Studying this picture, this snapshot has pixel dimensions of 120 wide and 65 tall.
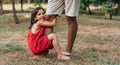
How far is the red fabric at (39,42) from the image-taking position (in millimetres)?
5980

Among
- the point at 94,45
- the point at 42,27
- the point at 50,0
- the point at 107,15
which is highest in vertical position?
the point at 50,0

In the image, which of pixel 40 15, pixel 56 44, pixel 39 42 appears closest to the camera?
pixel 56 44

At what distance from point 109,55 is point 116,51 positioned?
0.55 metres

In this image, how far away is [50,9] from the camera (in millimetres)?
6008

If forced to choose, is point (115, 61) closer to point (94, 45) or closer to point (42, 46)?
point (42, 46)

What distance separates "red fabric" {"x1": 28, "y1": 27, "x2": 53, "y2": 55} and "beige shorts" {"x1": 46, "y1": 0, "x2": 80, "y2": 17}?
348mm

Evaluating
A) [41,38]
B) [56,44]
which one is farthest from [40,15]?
[56,44]

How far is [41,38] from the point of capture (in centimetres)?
604

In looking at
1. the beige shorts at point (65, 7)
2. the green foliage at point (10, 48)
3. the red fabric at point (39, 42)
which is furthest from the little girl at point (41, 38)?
the green foliage at point (10, 48)

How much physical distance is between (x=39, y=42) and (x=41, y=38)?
7 centimetres

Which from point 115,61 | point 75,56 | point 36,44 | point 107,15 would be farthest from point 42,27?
point 107,15

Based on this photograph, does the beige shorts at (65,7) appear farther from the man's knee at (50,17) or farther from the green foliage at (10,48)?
the green foliage at (10,48)

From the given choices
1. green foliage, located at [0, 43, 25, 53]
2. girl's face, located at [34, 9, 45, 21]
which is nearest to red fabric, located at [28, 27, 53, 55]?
girl's face, located at [34, 9, 45, 21]

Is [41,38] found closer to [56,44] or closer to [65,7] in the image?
[56,44]
